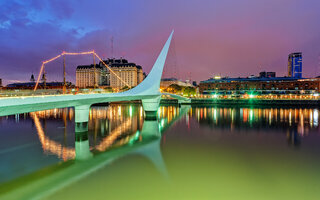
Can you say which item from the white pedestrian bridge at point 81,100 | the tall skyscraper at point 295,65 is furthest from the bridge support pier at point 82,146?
the tall skyscraper at point 295,65

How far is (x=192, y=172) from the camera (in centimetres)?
781

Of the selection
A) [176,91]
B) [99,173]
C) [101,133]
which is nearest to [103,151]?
[99,173]

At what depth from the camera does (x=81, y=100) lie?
13047 mm

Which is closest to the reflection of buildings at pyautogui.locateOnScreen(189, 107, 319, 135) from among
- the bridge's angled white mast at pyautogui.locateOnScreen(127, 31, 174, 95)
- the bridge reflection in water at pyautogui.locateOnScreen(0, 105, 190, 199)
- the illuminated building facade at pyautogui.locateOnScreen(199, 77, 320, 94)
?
the bridge's angled white mast at pyautogui.locateOnScreen(127, 31, 174, 95)

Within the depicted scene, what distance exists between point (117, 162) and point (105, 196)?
122 inches

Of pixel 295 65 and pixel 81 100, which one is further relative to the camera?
pixel 295 65

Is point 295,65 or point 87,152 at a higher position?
point 295,65

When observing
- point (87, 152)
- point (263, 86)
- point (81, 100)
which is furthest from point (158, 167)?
point (263, 86)

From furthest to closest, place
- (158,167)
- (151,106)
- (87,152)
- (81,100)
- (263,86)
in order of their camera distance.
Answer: (263,86) < (151,106) < (81,100) < (87,152) < (158,167)

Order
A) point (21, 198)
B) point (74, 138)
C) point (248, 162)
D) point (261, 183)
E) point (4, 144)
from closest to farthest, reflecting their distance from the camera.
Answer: point (21, 198) < point (261, 183) < point (248, 162) < point (4, 144) < point (74, 138)

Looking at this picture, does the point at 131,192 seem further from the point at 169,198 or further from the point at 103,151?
the point at 103,151

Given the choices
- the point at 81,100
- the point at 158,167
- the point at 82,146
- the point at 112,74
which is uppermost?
the point at 112,74

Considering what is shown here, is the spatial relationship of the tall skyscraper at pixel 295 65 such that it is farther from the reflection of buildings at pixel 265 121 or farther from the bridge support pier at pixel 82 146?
the bridge support pier at pixel 82 146

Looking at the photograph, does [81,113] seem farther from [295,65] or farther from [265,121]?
[295,65]
